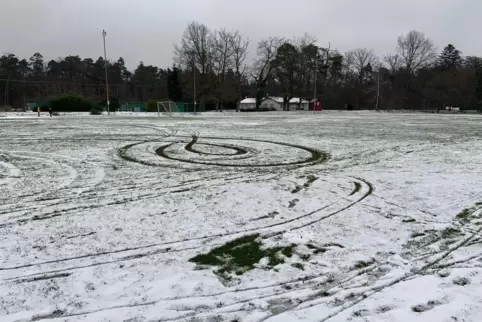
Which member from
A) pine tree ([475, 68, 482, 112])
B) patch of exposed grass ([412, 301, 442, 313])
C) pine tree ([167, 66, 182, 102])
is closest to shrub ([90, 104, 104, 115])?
pine tree ([167, 66, 182, 102])

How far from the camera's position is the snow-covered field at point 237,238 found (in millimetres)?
3426

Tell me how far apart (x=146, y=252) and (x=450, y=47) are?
4573 inches

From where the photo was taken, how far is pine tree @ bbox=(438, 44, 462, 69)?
319 ft

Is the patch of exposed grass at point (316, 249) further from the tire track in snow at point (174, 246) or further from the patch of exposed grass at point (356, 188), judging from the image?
the patch of exposed grass at point (356, 188)

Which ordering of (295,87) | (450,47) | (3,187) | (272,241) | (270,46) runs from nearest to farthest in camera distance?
(272,241) < (3,187) < (270,46) < (295,87) < (450,47)

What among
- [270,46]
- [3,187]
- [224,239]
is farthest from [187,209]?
[270,46]

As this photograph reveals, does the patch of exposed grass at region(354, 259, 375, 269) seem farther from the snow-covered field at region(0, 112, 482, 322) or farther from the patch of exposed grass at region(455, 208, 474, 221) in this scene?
the patch of exposed grass at region(455, 208, 474, 221)

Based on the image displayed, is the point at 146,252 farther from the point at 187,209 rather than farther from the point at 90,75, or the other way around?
the point at 90,75

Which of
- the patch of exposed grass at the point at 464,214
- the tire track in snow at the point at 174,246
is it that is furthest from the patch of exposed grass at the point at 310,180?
the patch of exposed grass at the point at 464,214

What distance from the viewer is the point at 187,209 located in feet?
20.3

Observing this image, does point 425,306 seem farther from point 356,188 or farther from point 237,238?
point 356,188

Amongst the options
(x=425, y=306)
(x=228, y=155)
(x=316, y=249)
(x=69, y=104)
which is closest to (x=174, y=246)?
(x=316, y=249)

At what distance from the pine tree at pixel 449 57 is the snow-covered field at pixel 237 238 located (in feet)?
341

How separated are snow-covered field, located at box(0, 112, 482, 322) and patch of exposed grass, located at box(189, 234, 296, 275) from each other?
0.07m
